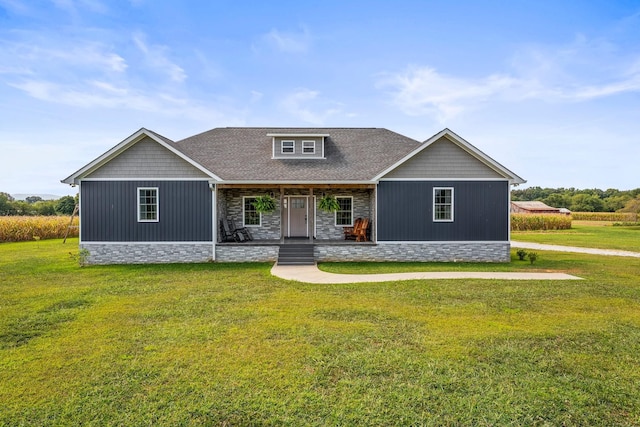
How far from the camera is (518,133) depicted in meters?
21.9

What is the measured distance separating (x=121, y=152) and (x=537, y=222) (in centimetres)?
3494

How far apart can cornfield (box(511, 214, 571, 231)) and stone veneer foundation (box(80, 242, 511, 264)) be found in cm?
2254

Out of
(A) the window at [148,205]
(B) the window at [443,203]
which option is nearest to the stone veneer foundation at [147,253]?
(A) the window at [148,205]

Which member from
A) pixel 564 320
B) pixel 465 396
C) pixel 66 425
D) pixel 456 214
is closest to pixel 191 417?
pixel 66 425

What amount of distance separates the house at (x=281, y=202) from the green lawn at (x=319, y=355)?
4.28 metres

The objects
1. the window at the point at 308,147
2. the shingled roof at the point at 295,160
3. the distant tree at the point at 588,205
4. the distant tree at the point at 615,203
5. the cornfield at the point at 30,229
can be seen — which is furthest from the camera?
the distant tree at the point at 588,205

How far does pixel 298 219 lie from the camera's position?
15664mm

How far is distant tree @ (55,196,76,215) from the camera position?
41181mm

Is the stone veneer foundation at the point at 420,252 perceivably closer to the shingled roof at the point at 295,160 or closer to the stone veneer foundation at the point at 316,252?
the stone veneer foundation at the point at 316,252

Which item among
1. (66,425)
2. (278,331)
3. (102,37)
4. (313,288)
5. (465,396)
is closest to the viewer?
(66,425)

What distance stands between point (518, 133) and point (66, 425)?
82.1ft

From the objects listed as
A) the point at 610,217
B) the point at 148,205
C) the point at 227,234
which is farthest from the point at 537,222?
the point at 148,205

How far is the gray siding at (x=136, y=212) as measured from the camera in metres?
12.8

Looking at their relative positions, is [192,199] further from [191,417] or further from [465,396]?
[465,396]
